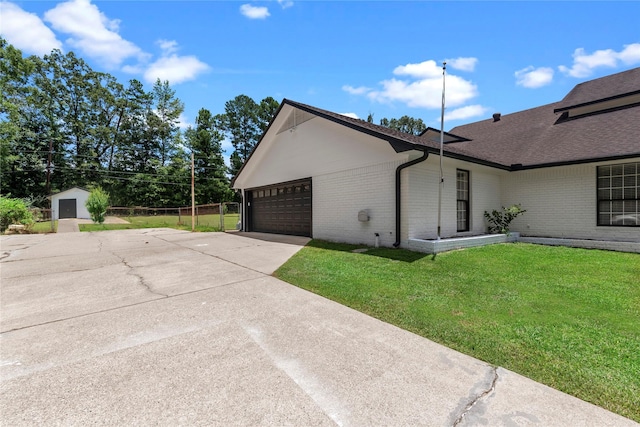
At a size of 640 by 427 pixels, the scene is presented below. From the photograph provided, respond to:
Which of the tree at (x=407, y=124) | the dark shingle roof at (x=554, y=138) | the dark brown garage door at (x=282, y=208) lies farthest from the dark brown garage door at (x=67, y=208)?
the tree at (x=407, y=124)

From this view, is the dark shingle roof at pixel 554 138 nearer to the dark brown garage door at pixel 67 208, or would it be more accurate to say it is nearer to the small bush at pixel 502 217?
the small bush at pixel 502 217

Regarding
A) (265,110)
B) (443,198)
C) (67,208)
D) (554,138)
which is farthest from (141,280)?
(265,110)

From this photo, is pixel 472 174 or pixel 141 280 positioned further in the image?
pixel 472 174

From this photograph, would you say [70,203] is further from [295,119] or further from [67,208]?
[295,119]

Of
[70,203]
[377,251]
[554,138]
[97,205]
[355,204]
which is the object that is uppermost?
[554,138]

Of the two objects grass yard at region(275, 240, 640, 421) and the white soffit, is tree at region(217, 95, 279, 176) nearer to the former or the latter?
the white soffit

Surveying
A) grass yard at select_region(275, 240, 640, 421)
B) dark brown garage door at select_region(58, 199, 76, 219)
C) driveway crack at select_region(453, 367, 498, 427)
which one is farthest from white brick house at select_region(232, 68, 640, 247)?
dark brown garage door at select_region(58, 199, 76, 219)

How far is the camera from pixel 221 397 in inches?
82.0

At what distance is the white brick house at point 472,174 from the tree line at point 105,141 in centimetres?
3361

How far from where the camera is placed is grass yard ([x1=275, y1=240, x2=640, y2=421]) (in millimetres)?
2402

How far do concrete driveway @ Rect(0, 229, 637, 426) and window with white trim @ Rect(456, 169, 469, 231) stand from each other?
23.3ft

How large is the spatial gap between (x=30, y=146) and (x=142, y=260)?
42277 mm

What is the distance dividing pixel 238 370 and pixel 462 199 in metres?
9.22

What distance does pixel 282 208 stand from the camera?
13.7 meters
